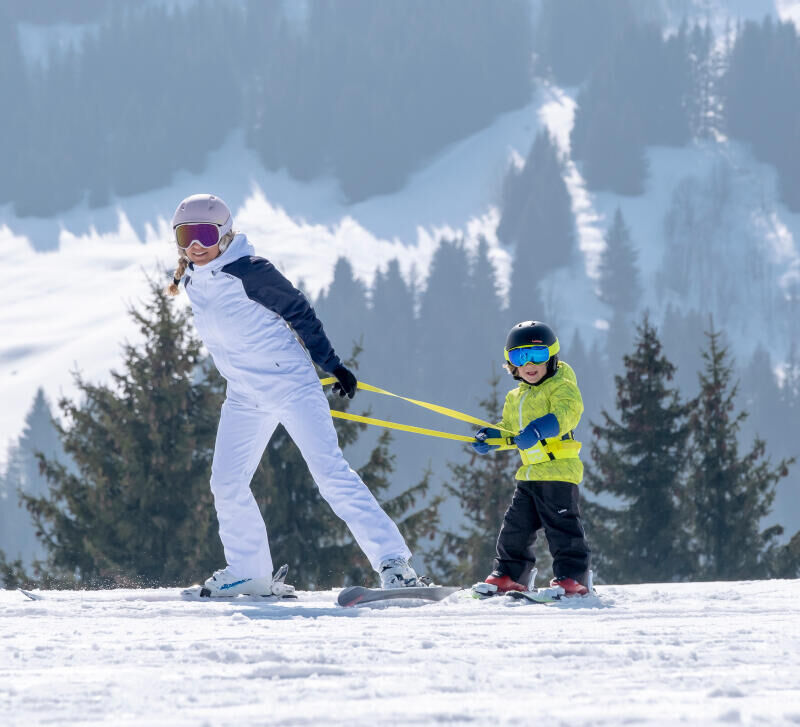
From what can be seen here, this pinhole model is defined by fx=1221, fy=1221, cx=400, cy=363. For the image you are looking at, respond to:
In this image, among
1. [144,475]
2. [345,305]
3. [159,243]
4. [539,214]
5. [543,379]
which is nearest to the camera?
[543,379]

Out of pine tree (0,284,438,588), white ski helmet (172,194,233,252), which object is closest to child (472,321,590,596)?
white ski helmet (172,194,233,252)

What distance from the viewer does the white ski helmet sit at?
562 centimetres

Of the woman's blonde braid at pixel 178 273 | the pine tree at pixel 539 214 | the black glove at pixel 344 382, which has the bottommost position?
the black glove at pixel 344 382

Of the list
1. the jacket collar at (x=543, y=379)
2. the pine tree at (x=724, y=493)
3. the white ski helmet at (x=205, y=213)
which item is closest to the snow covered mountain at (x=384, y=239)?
the pine tree at (x=724, y=493)

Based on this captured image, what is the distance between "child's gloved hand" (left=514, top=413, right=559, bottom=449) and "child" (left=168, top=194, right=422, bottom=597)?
70 cm

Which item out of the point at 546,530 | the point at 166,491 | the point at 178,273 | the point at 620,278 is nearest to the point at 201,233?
the point at 178,273

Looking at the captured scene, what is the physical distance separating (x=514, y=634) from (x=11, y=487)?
111 meters

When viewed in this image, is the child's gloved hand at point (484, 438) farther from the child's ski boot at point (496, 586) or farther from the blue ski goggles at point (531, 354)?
the child's ski boot at point (496, 586)

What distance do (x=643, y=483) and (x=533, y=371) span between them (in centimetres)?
2259

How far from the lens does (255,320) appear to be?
5562mm

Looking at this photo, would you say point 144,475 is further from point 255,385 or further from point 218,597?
point 255,385

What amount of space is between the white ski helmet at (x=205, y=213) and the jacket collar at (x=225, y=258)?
8 centimetres

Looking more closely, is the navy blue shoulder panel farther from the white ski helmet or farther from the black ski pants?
the black ski pants

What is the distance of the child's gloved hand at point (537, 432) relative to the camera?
5.45m
